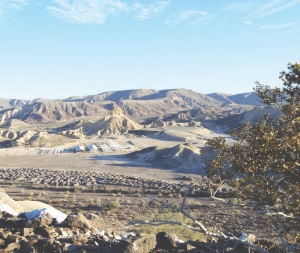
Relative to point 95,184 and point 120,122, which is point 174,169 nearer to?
Result: point 95,184

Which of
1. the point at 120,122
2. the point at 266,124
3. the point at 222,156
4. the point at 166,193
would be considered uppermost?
the point at 120,122

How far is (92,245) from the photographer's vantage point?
935cm

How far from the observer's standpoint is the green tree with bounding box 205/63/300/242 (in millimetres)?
5911

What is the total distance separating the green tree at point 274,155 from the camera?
5911mm

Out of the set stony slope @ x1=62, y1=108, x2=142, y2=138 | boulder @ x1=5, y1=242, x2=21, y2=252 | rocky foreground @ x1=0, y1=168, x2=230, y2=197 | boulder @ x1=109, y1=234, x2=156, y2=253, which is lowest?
rocky foreground @ x1=0, y1=168, x2=230, y2=197

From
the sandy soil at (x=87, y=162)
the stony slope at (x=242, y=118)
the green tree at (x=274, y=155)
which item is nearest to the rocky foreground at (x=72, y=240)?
the green tree at (x=274, y=155)

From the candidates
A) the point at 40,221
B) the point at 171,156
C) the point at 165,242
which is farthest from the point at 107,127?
the point at 165,242

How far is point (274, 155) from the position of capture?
626cm

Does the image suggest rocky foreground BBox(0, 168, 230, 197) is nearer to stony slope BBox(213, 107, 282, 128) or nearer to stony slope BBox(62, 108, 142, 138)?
stony slope BBox(62, 108, 142, 138)

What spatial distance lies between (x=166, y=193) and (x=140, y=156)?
23.6 m

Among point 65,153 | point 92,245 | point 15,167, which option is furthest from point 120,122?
point 92,245

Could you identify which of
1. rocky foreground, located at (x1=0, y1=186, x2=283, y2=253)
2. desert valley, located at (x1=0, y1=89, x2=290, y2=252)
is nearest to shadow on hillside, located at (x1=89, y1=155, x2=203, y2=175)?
desert valley, located at (x1=0, y1=89, x2=290, y2=252)

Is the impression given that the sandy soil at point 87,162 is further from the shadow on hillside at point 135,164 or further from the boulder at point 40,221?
the boulder at point 40,221

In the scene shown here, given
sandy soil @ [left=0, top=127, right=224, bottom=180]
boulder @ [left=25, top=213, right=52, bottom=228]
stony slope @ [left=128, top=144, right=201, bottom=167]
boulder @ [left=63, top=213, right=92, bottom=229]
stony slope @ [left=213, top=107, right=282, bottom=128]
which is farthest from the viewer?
stony slope @ [left=213, top=107, right=282, bottom=128]
